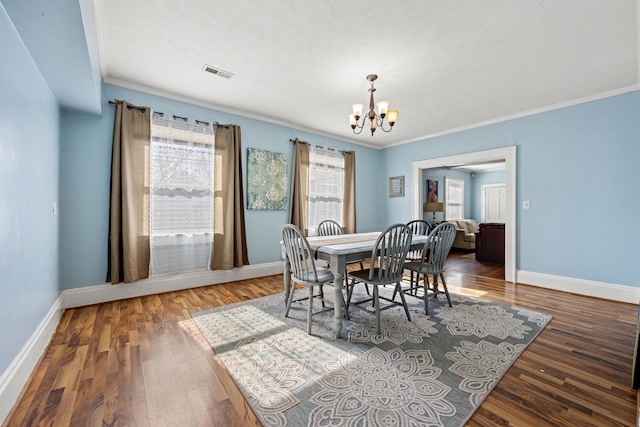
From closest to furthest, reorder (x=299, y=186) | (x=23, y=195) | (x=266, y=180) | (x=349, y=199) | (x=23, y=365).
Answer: (x=23, y=365), (x=23, y=195), (x=266, y=180), (x=299, y=186), (x=349, y=199)

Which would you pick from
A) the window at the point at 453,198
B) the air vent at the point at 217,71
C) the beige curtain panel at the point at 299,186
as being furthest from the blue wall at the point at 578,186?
the air vent at the point at 217,71

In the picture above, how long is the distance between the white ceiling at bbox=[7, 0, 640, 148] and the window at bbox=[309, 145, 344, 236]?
1.40 meters

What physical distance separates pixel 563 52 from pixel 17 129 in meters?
4.20

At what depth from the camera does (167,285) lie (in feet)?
11.1

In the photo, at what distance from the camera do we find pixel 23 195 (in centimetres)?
176

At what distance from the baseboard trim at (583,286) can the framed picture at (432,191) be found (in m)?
3.61

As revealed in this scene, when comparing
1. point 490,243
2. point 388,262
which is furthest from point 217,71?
point 490,243

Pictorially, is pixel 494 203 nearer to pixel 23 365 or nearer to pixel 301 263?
pixel 301 263

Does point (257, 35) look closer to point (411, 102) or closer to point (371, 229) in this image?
point (411, 102)

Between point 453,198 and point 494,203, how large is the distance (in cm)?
155

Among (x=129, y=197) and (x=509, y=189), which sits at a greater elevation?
(x=509, y=189)

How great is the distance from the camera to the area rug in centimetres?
140

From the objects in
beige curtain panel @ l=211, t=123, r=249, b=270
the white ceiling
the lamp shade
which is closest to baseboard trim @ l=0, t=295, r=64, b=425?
beige curtain panel @ l=211, t=123, r=249, b=270

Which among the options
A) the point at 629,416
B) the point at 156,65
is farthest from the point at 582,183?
the point at 156,65
